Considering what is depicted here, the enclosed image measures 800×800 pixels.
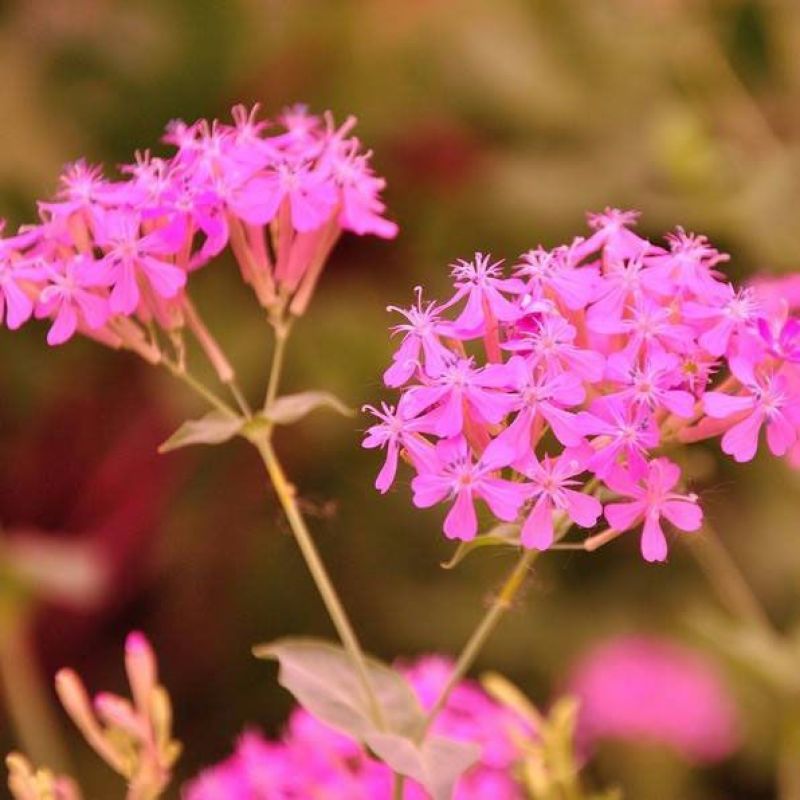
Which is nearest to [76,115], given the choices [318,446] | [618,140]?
[318,446]

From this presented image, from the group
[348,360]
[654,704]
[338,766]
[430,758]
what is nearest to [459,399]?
[430,758]

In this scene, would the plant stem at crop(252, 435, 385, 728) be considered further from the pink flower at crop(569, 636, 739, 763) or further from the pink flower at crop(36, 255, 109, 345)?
the pink flower at crop(569, 636, 739, 763)

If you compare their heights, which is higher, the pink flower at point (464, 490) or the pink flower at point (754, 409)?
the pink flower at point (754, 409)

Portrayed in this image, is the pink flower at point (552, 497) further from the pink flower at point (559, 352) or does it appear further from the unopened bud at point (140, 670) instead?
the unopened bud at point (140, 670)

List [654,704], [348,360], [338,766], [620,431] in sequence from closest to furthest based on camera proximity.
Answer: [620,431] < [338,766] < [654,704] < [348,360]

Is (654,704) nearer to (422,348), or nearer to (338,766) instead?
(338,766)

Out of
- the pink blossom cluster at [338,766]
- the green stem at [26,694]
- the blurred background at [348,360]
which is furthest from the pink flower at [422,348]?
the blurred background at [348,360]

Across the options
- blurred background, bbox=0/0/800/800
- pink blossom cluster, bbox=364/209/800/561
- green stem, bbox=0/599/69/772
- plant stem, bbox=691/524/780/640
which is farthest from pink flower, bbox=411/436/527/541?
blurred background, bbox=0/0/800/800
